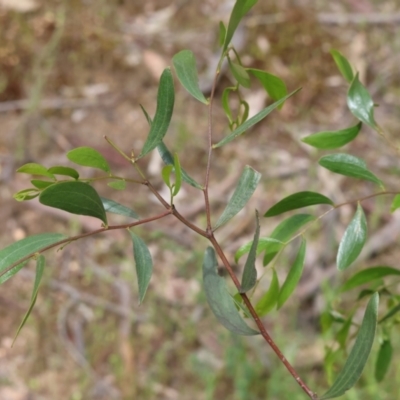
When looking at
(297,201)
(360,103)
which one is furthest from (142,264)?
(360,103)

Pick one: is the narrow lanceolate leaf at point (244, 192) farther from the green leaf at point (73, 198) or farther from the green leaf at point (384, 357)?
the green leaf at point (384, 357)

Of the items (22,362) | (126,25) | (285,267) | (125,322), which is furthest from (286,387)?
(126,25)

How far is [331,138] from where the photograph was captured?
22.7 inches

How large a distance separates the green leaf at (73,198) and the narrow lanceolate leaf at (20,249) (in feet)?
0.13

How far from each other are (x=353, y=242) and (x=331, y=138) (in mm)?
107

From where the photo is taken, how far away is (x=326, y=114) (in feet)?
7.04

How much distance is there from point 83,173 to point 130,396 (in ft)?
2.49

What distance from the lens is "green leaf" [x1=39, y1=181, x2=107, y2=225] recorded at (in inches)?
15.0

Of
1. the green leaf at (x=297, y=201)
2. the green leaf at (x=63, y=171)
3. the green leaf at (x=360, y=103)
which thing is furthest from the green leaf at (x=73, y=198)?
the green leaf at (x=360, y=103)

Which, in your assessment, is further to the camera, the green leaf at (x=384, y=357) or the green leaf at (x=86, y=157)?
the green leaf at (x=384, y=357)

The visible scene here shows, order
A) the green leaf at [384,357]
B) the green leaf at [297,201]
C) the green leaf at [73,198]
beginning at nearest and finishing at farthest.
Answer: the green leaf at [73,198] → the green leaf at [297,201] → the green leaf at [384,357]

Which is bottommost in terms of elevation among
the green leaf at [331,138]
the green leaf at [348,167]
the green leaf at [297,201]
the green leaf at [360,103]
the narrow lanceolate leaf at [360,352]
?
the narrow lanceolate leaf at [360,352]

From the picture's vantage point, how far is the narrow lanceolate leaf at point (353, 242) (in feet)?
1.69

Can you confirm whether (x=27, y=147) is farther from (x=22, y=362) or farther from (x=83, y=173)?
(x=22, y=362)
